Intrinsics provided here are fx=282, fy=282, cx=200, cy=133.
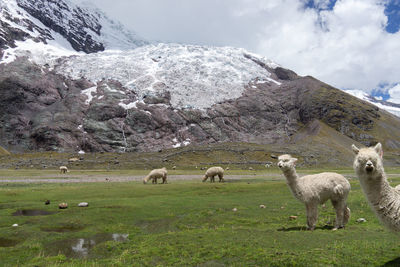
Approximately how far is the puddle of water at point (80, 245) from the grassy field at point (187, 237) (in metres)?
0.05

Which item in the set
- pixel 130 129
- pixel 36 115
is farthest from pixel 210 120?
pixel 36 115

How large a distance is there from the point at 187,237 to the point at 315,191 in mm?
7885

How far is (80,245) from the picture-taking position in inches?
622

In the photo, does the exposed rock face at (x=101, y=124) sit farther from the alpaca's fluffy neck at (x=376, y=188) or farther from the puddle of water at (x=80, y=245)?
the alpaca's fluffy neck at (x=376, y=188)

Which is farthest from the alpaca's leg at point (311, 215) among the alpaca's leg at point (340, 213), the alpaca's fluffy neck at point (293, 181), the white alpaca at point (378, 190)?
the white alpaca at point (378, 190)

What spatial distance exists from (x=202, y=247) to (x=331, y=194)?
333 inches

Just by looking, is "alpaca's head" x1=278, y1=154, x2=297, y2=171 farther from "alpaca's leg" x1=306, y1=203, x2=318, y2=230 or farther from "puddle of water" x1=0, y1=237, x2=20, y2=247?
"puddle of water" x1=0, y1=237, x2=20, y2=247

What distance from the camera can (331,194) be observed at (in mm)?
16734

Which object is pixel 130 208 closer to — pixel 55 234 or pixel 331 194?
pixel 55 234

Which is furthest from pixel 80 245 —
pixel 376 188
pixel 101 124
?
pixel 101 124

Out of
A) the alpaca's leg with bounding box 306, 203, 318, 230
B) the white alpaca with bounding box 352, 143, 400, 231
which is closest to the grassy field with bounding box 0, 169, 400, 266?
the alpaca's leg with bounding box 306, 203, 318, 230

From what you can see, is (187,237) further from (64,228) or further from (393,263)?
(393,263)

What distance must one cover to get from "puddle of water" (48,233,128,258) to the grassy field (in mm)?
50

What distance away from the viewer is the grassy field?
12.0m
